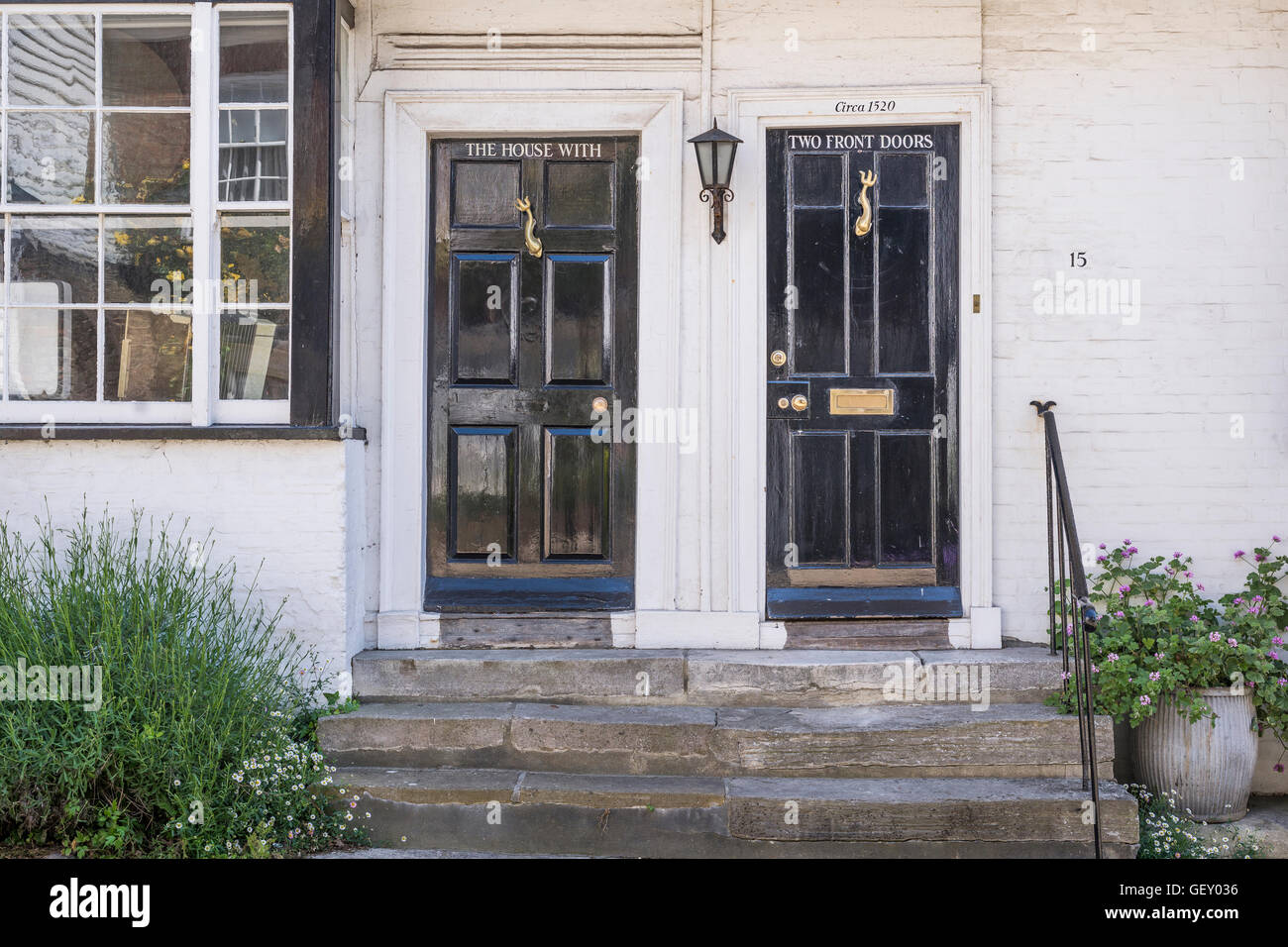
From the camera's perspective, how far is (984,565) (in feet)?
15.7

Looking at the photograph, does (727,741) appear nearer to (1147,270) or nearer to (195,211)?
(1147,270)

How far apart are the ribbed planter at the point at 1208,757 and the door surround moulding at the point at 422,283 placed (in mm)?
2172

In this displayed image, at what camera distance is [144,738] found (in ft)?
12.2

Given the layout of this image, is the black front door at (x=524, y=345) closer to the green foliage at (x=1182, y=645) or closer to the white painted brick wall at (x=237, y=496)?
the white painted brick wall at (x=237, y=496)

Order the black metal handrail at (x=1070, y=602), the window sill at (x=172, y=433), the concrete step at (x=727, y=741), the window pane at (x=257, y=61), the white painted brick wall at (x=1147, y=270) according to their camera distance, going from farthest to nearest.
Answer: the white painted brick wall at (x=1147, y=270) < the window pane at (x=257, y=61) < the window sill at (x=172, y=433) < the concrete step at (x=727, y=741) < the black metal handrail at (x=1070, y=602)

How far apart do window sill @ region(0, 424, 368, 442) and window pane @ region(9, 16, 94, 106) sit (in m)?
1.46

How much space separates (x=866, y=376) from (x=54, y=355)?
3.69 metres

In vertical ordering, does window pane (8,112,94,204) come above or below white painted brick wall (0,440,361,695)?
above

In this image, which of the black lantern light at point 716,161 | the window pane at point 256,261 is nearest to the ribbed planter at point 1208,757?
the black lantern light at point 716,161

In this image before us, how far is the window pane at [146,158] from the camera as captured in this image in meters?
4.65

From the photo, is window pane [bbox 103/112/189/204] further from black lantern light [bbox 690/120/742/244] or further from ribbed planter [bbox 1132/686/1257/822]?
ribbed planter [bbox 1132/686/1257/822]

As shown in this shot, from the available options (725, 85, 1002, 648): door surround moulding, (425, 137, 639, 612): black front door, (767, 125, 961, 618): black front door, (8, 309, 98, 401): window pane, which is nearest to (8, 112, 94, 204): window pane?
(8, 309, 98, 401): window pane

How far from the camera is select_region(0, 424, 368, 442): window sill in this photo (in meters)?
4.51

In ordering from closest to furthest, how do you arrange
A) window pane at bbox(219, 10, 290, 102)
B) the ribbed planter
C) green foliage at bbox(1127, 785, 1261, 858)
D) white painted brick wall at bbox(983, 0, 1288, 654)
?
green foliage at bbox(1127, 785, 1261, 858) < the ribbed planter < window pane at bbox(219, 10, 290, 102) < white painted brick wall at bbox(983, 0, 1288, 654)
